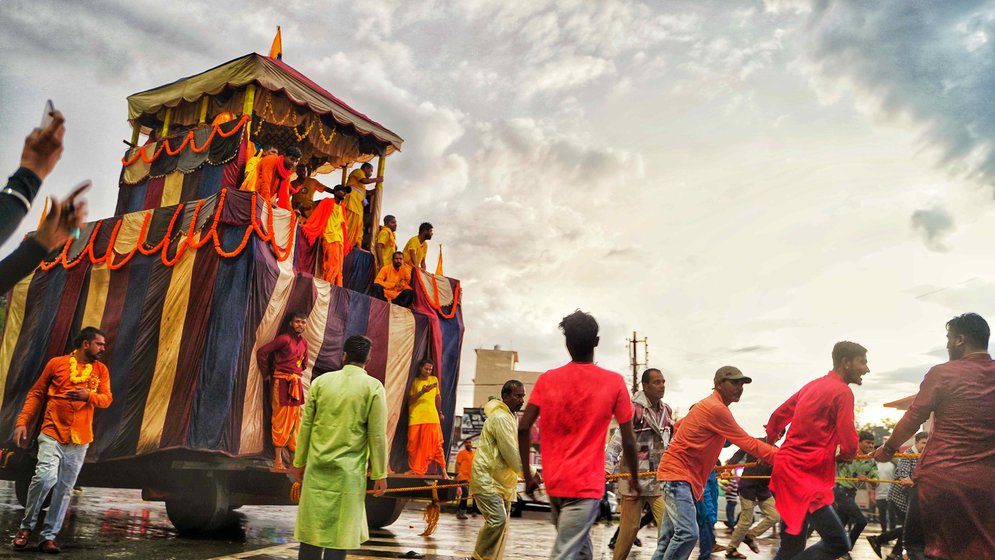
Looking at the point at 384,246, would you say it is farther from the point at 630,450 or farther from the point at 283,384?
the point at 630,450

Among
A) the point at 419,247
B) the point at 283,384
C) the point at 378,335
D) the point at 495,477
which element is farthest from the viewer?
the point at 419,247

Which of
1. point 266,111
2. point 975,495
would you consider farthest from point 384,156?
point 975,495

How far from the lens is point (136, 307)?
8992mm

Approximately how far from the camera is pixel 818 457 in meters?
4.64

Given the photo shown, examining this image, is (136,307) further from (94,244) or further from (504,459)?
(504,459)

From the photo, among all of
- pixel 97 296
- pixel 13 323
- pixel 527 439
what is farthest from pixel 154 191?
pixel 527 439

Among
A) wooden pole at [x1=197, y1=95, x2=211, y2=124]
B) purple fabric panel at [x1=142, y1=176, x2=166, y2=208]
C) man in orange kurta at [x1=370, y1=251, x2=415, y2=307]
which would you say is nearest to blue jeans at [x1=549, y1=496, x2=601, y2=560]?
man in orange kurta at [x1=370, y1=251, x2=415, y2=307]

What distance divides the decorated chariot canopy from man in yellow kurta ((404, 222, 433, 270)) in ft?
6.54

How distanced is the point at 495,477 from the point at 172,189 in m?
7.04

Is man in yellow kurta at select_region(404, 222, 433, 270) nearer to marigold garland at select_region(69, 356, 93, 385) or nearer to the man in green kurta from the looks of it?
marigold garland at select_region(69, 356, 93, 385)

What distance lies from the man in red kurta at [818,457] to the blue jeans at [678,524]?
0.57 meters

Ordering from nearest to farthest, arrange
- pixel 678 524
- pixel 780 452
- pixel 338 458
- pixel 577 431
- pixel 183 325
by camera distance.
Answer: pixel 577 431, pixel 338 458, pixel 780 452, pixel 678 524, pixel 183 325

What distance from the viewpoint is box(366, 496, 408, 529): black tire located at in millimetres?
10523

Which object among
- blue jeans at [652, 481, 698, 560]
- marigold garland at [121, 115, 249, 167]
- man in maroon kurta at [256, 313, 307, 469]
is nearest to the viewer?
blue jeans at [652, 481, 698, 560]
